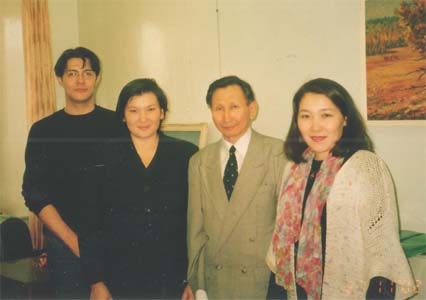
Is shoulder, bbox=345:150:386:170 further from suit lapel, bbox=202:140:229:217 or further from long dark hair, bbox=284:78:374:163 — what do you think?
suit lapel, bbox=202:140:229:217

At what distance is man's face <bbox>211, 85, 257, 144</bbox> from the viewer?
4.75ft

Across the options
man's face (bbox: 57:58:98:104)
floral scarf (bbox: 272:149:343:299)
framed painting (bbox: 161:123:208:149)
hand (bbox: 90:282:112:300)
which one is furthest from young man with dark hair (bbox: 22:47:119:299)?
floral scarf (bbox: 272:149:343:299)

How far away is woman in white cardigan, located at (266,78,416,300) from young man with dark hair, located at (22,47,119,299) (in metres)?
0.82

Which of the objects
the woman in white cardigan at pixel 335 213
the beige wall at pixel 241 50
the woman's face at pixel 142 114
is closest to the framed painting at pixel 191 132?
the beige wall at pixel 241 50

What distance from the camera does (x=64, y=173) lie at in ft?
5.76

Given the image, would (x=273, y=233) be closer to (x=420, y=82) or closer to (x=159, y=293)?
(x=159, y=293)

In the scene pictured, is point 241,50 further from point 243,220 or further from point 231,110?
point 243,220

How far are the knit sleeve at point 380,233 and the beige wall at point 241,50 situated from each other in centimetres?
38

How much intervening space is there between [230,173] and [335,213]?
1.40 ft

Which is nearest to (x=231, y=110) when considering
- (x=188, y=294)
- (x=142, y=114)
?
(x=142, y=114)

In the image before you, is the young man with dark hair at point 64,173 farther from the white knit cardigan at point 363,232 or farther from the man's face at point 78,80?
the white knit cardigan at point 363,232

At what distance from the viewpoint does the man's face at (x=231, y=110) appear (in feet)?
4.75

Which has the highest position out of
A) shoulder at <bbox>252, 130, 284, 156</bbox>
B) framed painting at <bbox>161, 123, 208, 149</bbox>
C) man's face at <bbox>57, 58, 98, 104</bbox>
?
man's face at <bbox>57, 58, 98, 104</bbox>

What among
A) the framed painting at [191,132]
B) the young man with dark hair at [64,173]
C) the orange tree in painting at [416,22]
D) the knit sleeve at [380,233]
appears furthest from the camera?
the framed painting at [191,132]
